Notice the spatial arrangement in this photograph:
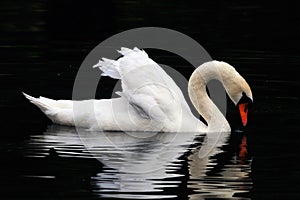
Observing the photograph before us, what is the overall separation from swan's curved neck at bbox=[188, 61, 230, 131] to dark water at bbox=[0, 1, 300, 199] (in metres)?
0.31

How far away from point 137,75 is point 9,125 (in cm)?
177

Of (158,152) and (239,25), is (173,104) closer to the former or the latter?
(158,152)

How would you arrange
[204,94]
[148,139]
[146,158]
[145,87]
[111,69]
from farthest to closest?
[204,94]
[111,69]
[145,87]
[148,139]
[146,158]

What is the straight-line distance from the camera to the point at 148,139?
481 inches

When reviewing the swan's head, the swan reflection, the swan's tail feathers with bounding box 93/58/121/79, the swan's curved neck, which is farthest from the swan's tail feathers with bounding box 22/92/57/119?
the swan's head

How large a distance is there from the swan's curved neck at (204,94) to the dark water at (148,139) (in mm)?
307

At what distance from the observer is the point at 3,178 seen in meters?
10.1

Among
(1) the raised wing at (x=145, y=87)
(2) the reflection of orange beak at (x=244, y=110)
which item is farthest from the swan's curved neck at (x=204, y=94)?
(1) the raised wing at (x=145, y=87)

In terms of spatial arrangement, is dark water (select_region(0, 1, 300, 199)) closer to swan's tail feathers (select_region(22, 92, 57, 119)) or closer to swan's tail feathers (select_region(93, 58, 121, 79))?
swan's tail feathers (select_region(22, 92, 57, 119))

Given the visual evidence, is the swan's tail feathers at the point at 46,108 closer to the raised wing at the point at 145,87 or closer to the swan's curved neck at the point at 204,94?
the raised wing at the point at 145,87

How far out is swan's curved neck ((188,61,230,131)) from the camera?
1280 cm

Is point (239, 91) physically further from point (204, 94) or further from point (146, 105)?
point (146, 105)

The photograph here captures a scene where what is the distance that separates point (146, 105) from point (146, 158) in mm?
1346

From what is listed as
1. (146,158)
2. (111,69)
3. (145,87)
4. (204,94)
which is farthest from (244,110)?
(146,158)
